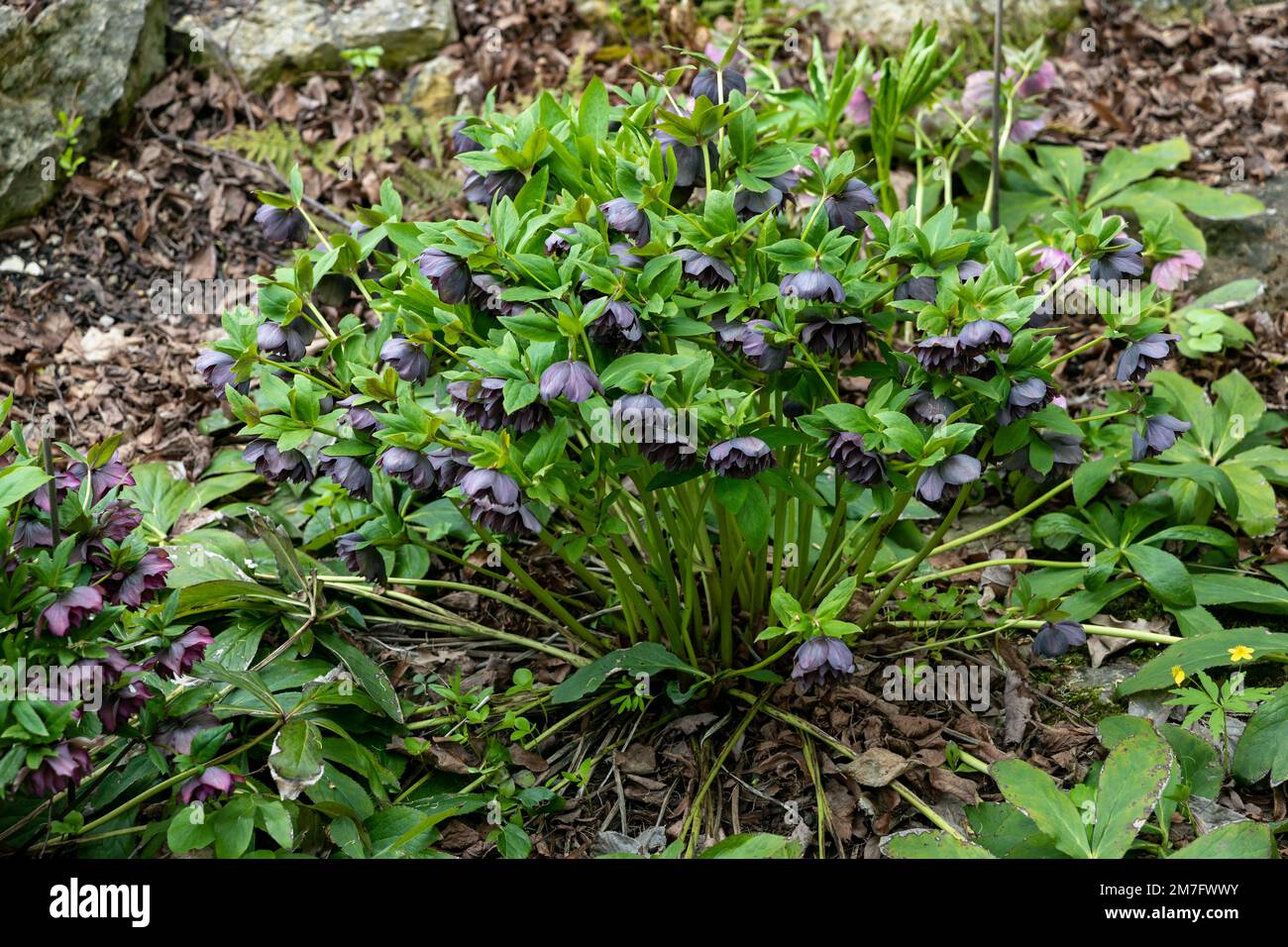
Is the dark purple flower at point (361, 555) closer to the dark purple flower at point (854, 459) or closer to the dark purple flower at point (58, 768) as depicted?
the dark purple flower at point (58, 768)

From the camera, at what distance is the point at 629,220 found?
1937 mm

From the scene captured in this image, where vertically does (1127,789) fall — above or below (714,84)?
below

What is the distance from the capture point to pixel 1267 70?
4328 mm

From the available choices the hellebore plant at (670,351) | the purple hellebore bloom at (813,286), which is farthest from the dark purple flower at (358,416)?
the purple hellebore bloom at (813,286)

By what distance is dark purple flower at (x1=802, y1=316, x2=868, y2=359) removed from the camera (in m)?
1.97

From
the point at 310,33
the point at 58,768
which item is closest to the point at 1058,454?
the point at 58,768

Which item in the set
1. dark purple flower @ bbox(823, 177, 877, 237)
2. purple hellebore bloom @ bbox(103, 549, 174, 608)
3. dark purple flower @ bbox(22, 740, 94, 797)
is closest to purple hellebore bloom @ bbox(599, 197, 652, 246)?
dark purple flower @ bbox(823, 177, 877, 237)

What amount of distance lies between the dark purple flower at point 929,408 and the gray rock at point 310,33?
9.87ft

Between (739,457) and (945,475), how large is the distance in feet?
1.23

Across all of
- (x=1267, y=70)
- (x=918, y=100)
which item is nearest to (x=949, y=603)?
(x=918, y=100)

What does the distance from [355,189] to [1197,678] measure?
3049mm

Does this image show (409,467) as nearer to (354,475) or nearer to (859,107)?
(354,475)

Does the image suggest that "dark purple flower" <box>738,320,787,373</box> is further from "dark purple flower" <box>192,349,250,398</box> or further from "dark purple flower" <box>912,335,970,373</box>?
"dark purple flower" <box>192,349,250,398</box>
